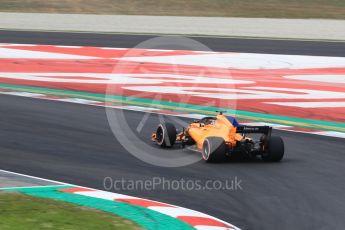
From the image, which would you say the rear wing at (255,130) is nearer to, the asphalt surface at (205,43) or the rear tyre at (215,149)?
the rear tyre at (215,149)

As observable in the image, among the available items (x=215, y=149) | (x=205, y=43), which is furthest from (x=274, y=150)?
(x=205, y=43)

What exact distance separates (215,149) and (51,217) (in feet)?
11.9

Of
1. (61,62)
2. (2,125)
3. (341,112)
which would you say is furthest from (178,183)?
(61,62)

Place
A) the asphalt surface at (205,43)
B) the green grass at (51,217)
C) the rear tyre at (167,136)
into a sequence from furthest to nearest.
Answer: the asphalt surface at (205,43)
the rear tyre at (167,136)
the green grass at (51,217)

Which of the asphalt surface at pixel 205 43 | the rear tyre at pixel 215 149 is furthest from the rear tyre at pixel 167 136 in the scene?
the asphalt surface at pixel 205 43

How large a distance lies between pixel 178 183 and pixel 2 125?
16.9 ft

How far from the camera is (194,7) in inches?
1601

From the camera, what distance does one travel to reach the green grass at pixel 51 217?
7273mm

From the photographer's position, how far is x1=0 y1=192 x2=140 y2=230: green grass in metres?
7.27

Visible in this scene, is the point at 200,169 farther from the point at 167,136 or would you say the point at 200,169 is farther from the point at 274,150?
the point at 167,136

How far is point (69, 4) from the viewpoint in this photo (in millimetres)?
41906

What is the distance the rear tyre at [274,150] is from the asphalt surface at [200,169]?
124 mm

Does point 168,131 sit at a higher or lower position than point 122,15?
lower

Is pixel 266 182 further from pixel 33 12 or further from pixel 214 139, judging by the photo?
pixel 33 12
